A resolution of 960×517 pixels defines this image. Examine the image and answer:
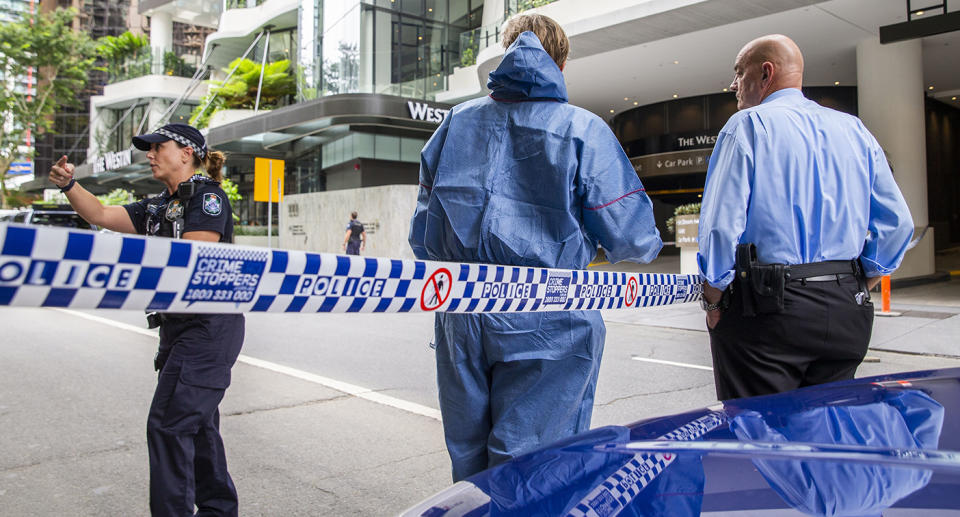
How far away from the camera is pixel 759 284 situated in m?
2.30

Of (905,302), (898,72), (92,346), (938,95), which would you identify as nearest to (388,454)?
(92,346)

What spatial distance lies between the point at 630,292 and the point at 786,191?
0.69m

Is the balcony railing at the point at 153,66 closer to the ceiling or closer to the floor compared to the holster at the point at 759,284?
closer to the ceiling

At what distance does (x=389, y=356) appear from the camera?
772cm

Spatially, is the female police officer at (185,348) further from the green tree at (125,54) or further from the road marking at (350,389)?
the green tree at (125,54)

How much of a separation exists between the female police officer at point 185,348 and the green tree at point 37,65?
44.5m

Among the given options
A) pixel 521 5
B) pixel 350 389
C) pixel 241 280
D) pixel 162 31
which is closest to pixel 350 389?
pixel 350 389

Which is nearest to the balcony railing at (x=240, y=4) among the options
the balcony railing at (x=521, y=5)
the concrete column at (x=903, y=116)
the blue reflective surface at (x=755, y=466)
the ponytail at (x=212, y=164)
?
the balcony railing at (x=521, y=5)

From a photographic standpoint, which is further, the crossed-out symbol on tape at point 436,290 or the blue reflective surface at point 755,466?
the crossed-out symbol on tape at point 436,290

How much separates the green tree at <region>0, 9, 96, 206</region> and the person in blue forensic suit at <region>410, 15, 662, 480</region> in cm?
4619

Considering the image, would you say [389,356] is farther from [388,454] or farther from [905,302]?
[905,302]

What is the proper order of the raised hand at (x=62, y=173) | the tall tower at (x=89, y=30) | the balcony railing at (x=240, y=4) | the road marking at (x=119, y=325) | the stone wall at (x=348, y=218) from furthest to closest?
the tall tower at (x=89, y=30), the balcony railing at (x=240, y=4), the stone wall at (x=348, y=218), the road marking at (x=119, y=325), the raised hand at (x=62, y=173)

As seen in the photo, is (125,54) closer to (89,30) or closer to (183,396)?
(89,30)

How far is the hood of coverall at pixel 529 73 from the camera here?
2.14 m
